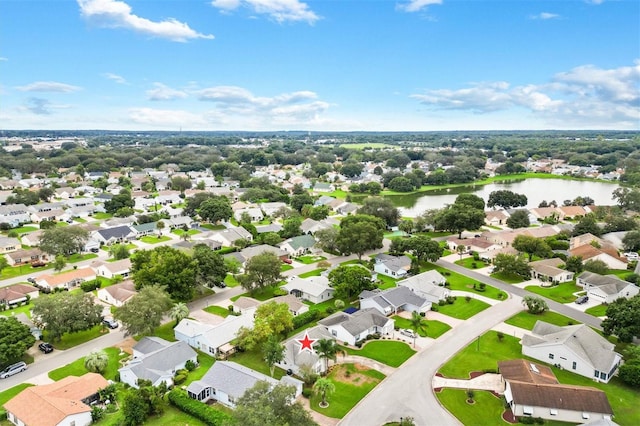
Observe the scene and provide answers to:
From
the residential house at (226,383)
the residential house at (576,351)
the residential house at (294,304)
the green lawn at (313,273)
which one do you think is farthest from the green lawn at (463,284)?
the residential house at (226,383)

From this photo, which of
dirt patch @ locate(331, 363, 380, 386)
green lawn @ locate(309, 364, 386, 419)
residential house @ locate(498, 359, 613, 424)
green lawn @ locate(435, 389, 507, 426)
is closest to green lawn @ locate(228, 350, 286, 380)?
green lawn @ locate(309, 364, 386, 419)

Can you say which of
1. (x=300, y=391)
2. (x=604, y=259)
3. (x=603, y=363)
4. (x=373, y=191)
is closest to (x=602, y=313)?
(x=603, y=363)

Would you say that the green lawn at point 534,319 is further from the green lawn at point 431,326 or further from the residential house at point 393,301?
the residential house at point 393,301

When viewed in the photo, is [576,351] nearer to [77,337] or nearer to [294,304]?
[294,304]

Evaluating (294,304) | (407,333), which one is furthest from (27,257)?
(407,333)

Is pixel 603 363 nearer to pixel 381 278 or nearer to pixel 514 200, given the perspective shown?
pixel 381 278
